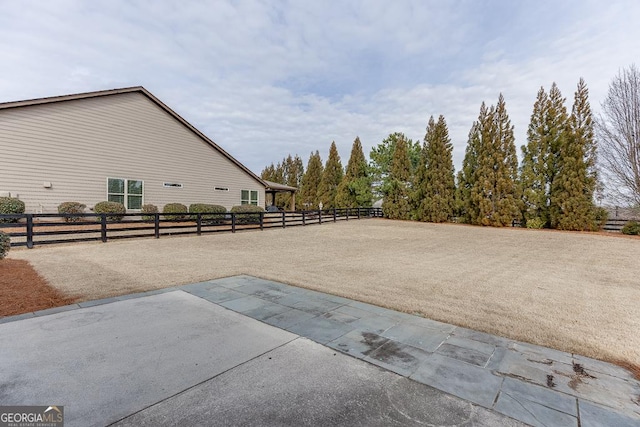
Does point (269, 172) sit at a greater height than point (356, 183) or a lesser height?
greater

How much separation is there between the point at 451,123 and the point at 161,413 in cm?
2445

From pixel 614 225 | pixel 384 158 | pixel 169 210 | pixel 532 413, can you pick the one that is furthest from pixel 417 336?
pixel 384 158

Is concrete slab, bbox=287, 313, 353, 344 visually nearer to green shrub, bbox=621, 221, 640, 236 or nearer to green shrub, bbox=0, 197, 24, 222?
green shrub, bbox=0, 197, 24, 222

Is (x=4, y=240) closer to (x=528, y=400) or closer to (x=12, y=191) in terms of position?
(x=12, y=191)

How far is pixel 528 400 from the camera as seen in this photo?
2059mm

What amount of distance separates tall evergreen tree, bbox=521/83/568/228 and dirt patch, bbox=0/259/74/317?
2171cm

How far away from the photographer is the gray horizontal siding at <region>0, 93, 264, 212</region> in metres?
11.5

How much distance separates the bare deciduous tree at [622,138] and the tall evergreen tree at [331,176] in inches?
844

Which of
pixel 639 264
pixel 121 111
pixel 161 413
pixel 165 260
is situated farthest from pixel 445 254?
pixel 121 111

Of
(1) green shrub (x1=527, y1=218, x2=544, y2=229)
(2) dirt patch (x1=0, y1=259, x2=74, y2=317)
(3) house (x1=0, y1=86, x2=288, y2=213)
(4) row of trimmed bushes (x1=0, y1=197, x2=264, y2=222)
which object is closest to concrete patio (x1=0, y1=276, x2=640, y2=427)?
(2) dirt patch (x1=0, y1=259, x2=74, y2=317)

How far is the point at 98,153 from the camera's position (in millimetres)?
13273

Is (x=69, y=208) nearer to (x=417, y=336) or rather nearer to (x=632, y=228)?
(x=417, y=336)

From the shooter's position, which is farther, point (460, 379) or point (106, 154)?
point (106, 154)

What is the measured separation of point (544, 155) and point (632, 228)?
5.73 m
